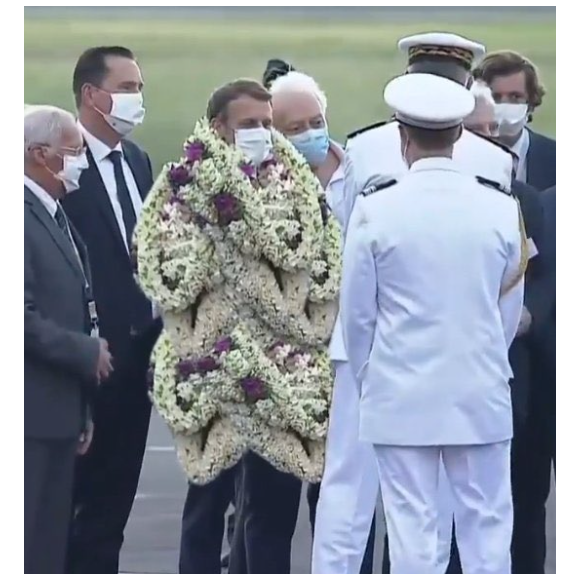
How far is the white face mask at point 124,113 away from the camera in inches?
272

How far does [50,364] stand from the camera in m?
5.92

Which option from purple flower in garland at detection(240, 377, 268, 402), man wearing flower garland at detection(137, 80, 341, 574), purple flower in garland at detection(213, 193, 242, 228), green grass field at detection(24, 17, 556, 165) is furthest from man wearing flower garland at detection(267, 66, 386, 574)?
green grass field at detection(24, 17, 556, 165)

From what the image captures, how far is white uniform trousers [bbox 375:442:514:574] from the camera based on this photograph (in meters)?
5.48

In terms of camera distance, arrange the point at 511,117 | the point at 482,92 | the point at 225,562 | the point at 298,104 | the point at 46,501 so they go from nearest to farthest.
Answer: the point at 46,501, the point at 482,92, the point at 298,104, the point at 511,117, the point at 225,562

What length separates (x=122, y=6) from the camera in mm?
8727

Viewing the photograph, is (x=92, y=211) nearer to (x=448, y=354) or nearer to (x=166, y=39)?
(x=448, y=354)

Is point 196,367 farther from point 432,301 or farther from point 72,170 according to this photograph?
point 432,301

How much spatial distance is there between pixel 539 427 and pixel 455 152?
114 centimetres

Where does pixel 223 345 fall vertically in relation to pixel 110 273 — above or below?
below

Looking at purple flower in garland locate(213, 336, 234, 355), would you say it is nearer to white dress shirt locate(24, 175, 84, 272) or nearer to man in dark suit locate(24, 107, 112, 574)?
man in dark suit locate(24, 107, 112, 574)

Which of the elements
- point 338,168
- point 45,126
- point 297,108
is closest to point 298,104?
point 297,108

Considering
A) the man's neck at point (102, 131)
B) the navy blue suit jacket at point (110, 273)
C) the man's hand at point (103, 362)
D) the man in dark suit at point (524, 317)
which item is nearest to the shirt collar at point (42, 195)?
the man's hand at point (103, 362)

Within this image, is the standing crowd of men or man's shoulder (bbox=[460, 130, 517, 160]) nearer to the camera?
the standing crowd of men
